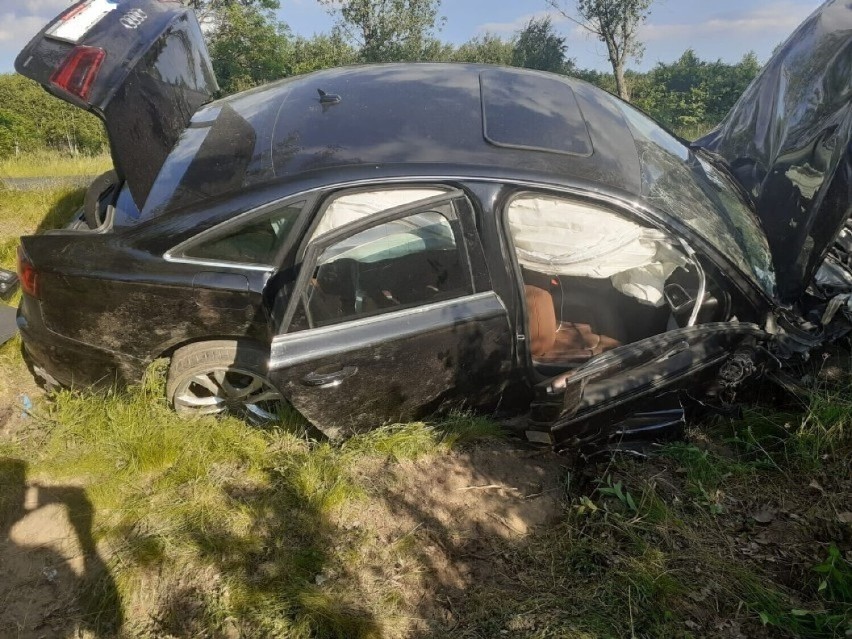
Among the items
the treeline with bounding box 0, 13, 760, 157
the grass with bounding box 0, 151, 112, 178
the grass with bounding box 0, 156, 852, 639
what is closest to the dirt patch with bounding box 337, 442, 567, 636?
the grass with bounding box 0, 156, 852, 639

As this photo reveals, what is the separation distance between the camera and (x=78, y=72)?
7.74 feet

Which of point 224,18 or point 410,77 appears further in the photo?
point 224,18

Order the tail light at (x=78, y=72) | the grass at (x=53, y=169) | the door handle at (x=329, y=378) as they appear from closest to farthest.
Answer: the tail light at (x=78, y=72)
the door handle at (x=329, y=378)
the grass at (x=53, y=169)

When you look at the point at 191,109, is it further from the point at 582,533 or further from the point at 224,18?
the point at 224,18

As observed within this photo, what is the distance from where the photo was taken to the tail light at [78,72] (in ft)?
7.66

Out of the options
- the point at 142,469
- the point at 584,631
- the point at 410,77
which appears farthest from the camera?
the point at 410,77

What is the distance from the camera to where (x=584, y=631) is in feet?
6.87

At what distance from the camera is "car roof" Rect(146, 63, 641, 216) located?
8.14 ft

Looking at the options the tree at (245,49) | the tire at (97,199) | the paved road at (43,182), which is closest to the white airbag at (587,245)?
the tire at (97,199)

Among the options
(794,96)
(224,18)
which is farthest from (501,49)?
(794,96)

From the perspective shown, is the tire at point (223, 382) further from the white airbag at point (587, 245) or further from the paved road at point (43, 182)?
Result: the paved road at point (43, 182)

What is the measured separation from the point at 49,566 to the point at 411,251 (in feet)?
6.56

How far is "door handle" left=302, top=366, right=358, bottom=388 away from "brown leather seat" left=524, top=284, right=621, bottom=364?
875mm

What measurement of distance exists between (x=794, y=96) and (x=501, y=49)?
40.3 m
